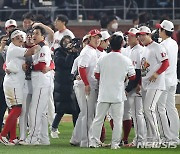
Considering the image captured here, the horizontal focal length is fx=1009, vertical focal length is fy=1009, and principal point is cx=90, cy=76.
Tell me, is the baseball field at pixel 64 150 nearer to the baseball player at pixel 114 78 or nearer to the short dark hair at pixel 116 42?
the baseball player at pixel 114 78

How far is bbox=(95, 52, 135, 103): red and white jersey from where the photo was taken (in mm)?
16922

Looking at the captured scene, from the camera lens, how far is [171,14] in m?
28.8

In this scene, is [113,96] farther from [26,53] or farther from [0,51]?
[0,51]

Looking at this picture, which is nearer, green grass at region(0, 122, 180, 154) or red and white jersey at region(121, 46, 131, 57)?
green grass at region(0, 122, 180, 154)

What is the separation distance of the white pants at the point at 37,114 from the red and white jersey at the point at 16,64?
327mm

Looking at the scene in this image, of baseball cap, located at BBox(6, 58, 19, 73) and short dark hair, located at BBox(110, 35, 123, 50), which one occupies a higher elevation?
short dark hair, located at BBox(110, 35, 123, 50)

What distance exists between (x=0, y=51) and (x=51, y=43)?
1650 millimetres

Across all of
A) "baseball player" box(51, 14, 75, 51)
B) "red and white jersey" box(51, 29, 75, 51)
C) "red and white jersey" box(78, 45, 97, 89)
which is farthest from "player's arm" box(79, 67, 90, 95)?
"baseball player" box(51, 14, 75, 51)

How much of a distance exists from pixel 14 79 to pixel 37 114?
0.75 m

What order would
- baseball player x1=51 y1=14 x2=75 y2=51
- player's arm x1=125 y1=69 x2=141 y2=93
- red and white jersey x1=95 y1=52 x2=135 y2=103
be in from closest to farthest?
red and white jersey x1=95 y1=52 x2=135 y2=103 < player's arm x1=125 y1=69 x2=141 y2=93 < baseball player x1=51 y1=14 x2=75 y2=51

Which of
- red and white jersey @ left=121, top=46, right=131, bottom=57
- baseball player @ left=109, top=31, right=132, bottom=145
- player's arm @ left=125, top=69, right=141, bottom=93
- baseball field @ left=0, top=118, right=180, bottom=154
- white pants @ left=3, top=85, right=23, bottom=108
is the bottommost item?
baseball field @ left=0, top=118, right=180, bottom=154

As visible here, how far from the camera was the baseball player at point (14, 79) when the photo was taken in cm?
1764

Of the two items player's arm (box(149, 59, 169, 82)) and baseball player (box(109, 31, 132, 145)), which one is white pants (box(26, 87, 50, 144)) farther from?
player's arm (box(149, 59, 169, 82))

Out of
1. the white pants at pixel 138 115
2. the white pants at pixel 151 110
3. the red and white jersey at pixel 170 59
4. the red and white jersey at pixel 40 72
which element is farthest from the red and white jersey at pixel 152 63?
the red and white jersey at pixel 40 72
